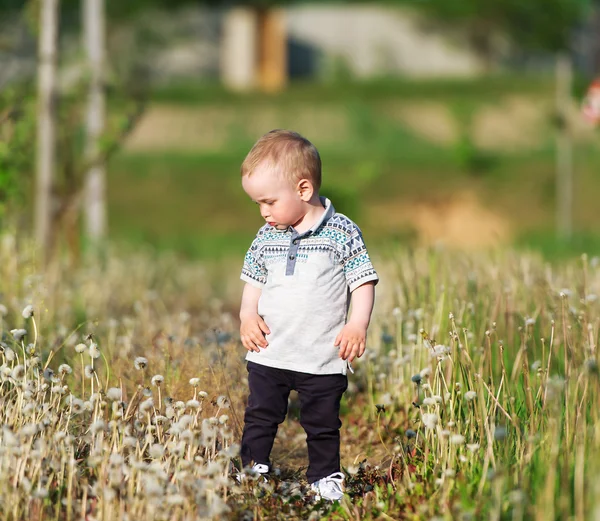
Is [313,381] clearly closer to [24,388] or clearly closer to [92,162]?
[24,388]

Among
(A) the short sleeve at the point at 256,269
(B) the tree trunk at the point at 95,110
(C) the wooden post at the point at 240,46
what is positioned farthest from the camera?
(C) the wooden post at the point at 240,46

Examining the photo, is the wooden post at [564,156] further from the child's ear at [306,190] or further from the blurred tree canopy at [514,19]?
the child's ear at [306,190]

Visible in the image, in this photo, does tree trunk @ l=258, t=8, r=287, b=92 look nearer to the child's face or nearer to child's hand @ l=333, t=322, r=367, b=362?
the child's face

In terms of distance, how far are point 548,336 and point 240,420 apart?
5.43ft

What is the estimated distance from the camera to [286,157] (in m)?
4.11

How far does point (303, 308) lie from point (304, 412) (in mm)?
440

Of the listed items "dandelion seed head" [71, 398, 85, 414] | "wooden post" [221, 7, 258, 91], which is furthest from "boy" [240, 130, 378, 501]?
"wooden post" [221, 7, 258, 91]

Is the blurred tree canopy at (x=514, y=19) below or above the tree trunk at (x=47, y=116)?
above

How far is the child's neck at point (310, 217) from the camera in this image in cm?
425

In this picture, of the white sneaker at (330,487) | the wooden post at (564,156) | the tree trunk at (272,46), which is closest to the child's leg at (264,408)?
the white sneaker at (330,487)

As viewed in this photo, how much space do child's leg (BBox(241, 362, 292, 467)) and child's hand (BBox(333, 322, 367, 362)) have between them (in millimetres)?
291

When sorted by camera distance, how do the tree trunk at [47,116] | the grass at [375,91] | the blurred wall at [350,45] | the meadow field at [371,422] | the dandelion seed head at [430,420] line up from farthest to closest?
the blurred wall at [350,45] < the grass at [375,91] < the tree trunk at [47,116] < the dandelion seed head at [430,420] < the meadow field at [371,422]

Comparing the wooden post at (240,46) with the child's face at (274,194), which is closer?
the child's face at (274,194)

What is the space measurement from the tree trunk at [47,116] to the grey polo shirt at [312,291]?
6077mm
